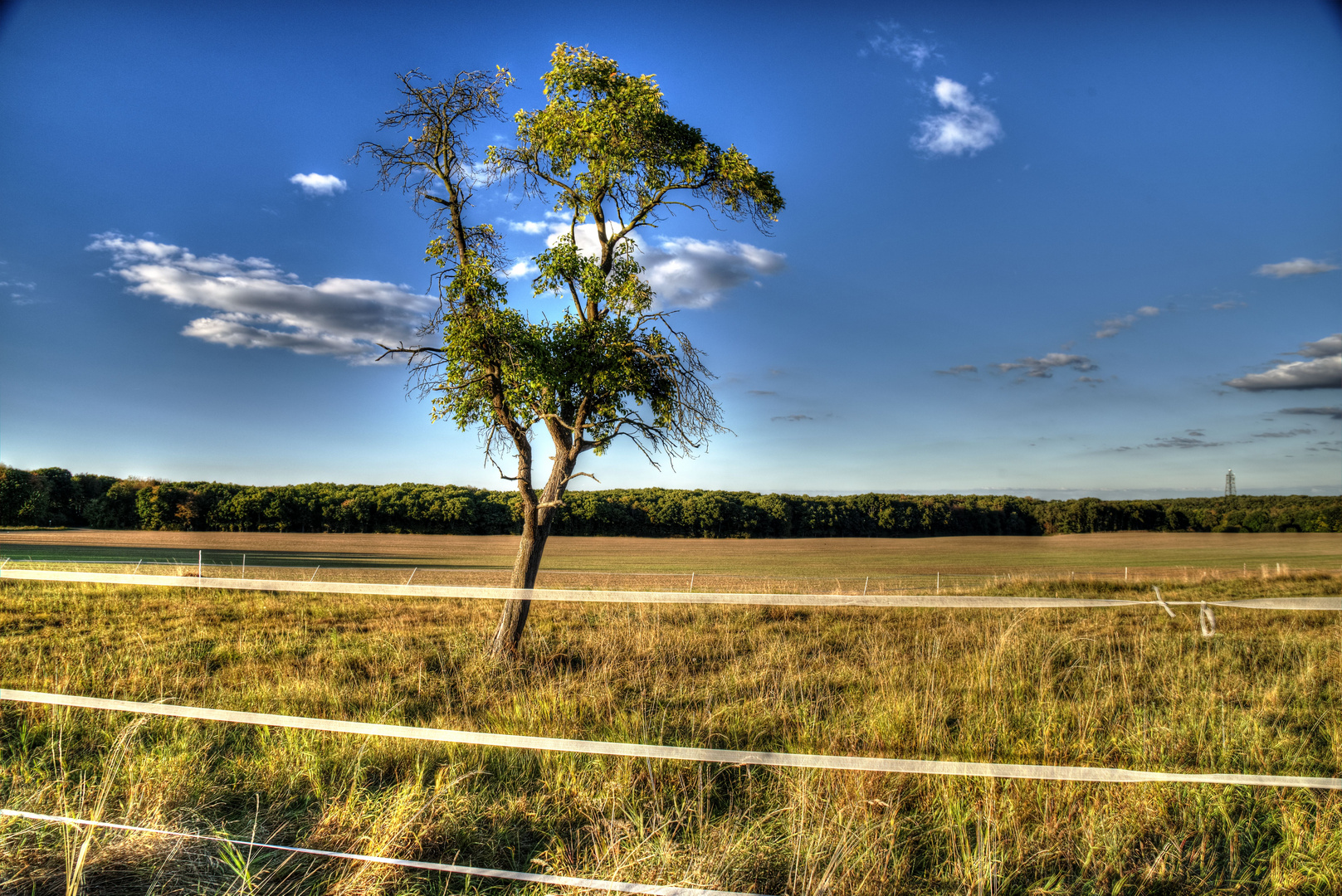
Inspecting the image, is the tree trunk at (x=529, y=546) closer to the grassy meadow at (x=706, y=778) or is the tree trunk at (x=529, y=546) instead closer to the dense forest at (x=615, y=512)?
the grassy meadow at (x=706, y=778)

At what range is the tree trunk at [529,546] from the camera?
9.04 m

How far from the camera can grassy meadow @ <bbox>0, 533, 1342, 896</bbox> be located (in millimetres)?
3160

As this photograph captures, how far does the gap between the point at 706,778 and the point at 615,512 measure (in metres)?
98.7

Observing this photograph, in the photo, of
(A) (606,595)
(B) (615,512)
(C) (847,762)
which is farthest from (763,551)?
(C) (847,762)

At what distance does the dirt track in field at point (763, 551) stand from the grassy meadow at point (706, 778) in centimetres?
4244

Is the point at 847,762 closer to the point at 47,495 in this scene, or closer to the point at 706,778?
the point at 706,778

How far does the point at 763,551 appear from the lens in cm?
7981

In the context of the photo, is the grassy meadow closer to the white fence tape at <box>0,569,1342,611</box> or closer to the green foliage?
the white fence tape at <box>0,569,1342,611</box>

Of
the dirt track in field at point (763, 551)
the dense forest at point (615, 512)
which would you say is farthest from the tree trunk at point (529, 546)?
the dense forest at point (615, 512)

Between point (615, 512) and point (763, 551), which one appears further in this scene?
point (615, 512)

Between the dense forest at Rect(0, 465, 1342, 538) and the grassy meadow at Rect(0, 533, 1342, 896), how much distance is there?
77.0 meters

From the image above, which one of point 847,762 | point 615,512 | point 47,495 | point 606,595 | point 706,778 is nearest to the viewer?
point 847,762

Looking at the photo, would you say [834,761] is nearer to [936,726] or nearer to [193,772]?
[936,726]

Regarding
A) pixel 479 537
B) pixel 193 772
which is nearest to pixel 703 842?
pixel 193 772
